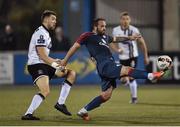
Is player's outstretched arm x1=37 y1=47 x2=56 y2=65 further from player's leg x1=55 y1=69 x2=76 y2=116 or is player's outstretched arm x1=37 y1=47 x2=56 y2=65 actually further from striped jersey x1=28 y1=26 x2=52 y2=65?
player's leg x1=55 y1=69 x2=76 y2=116

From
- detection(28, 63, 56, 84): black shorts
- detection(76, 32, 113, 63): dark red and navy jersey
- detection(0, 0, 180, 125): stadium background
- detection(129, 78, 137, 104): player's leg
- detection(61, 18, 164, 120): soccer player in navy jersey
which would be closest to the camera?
detection(61, 18, 164, 120): soccer player in navy jersey

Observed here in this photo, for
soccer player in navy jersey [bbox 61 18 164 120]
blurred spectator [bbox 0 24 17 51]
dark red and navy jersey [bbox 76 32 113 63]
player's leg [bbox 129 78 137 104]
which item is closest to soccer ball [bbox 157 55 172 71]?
soccer player in navy jersey [bbox 61 18 164 120]

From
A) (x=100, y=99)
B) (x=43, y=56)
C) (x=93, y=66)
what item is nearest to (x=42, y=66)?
(x=43, y=56)

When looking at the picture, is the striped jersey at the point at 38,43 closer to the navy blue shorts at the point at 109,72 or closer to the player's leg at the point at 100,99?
the navy blue shorts at the point at 109,72

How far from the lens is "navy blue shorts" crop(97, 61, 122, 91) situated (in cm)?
1252

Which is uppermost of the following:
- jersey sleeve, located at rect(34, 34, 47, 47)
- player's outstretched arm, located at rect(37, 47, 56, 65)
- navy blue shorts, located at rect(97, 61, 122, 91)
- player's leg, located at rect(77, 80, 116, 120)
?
jersey sleeve, located at rect(34, 34, 47, 47)

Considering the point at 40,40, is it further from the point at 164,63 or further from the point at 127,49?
the point at 127,49

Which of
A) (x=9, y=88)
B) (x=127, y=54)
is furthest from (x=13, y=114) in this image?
(x=9, y=88)

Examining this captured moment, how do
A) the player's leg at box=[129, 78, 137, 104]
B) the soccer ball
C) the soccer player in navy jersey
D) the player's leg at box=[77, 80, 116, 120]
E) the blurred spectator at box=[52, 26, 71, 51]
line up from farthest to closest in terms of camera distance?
1. the blurred spectator at box=[52, 26, 71, 51]
2. the player's leg at box=[129, 78, 137, 104]
3. the player's leg at box=[77, 80, 116, 120]
4. the soccer player in navy jersey
5. the soccer ball

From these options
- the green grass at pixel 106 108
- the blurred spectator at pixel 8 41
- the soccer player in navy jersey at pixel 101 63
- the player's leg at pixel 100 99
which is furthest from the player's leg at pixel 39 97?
the blurred spectator at pixel 8 41

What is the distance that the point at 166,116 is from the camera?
43.9ft

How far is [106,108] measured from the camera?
15398mm

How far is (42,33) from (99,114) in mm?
2187

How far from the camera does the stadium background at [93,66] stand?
44.7 ft
